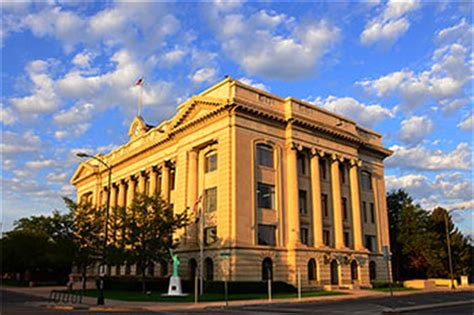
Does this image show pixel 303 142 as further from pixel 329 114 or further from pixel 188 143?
pixel 188 143

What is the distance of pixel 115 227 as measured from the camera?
46.0 metres

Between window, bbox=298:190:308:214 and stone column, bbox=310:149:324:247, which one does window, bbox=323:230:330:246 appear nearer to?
stone column, bbox=310:149:324:247

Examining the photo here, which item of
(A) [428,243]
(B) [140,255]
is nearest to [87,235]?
(B) [140,255]

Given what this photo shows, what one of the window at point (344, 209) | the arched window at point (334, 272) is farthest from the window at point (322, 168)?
the arched window at point (334, 272)

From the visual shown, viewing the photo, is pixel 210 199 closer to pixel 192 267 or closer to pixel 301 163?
pixel 192 267

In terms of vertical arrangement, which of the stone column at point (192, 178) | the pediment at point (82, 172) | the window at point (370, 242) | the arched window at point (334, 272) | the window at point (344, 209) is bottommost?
the arched window at point (334, 272)

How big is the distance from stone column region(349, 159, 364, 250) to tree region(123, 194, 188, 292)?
20.3 metres

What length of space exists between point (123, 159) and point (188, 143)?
19321mm

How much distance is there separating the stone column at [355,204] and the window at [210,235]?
56.6ft

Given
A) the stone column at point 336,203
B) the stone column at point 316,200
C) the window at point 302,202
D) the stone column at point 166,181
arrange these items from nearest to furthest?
the stone column at point 316,200 < the window at point 302,202 < the stone column at point 336,203 < the stone column at point 166,181

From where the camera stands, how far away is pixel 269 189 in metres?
46.4

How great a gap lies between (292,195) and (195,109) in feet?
45.6

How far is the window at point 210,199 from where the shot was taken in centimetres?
4657

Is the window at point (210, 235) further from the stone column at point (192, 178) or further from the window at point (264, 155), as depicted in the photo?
the window at point (264, 155)
